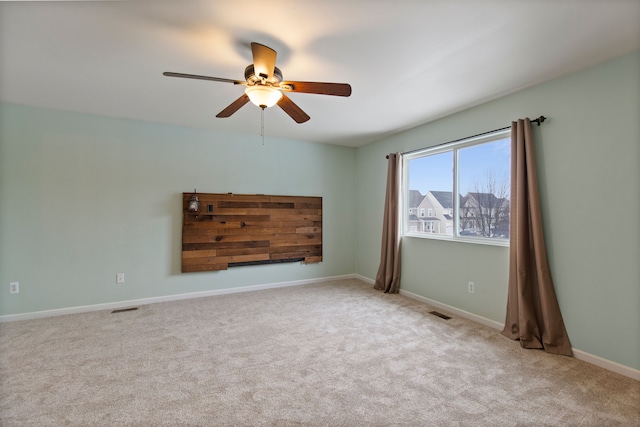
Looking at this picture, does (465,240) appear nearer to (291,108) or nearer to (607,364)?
(607,364)

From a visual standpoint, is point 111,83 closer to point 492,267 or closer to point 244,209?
point 244,209

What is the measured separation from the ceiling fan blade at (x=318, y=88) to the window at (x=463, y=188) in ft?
6.63

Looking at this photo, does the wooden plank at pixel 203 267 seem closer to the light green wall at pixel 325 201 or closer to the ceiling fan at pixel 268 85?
the light green wall at pixel 325 201

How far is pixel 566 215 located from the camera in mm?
2549

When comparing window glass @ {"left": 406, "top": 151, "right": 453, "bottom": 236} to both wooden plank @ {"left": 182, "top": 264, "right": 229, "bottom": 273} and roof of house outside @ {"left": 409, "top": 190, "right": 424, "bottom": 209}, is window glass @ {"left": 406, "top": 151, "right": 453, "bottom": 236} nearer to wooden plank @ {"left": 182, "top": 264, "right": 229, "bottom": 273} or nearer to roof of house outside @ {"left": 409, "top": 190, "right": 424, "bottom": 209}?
roof of house outside @ {"left": 409, "top": 190, "right": 424, "bottom": 209}

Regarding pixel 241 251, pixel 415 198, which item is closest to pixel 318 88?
pixel 415 198

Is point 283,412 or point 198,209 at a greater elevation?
point 198,209

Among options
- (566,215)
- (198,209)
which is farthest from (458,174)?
(198,209)

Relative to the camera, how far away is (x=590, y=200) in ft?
7.91

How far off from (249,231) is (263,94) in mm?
2749

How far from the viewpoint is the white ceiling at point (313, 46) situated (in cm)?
178

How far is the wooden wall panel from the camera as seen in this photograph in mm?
4191

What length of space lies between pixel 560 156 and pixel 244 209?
3871 millimetres

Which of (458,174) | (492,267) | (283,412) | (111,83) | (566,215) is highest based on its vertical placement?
(111,83)
